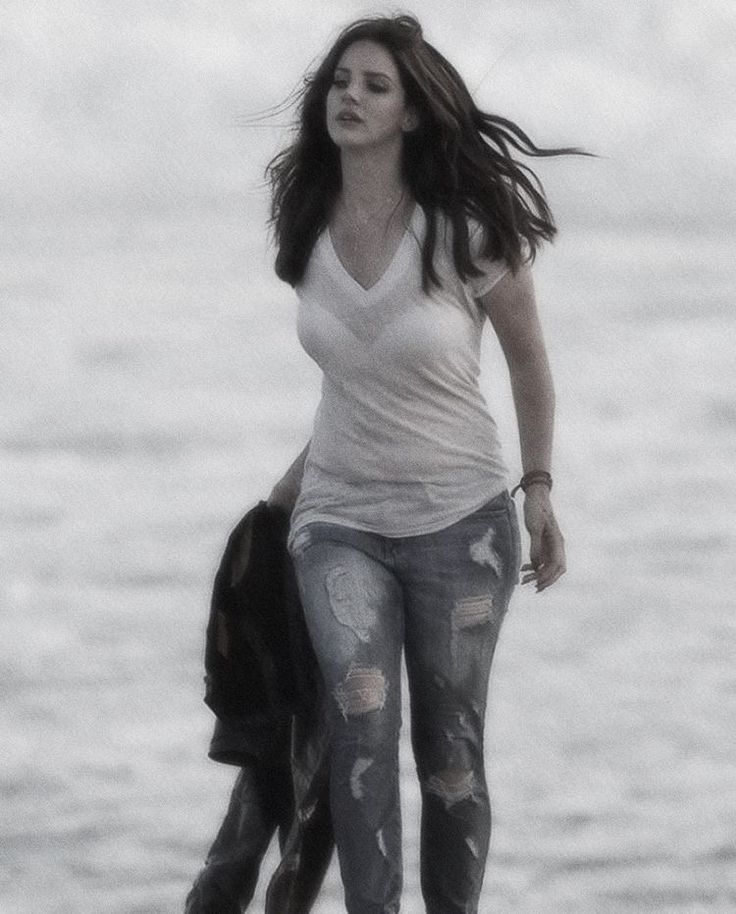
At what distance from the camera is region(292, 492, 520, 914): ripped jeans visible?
590cm

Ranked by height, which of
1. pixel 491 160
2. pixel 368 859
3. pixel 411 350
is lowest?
pixel 368 859

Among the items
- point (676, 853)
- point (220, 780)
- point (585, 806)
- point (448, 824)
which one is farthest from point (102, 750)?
point (448, 824)

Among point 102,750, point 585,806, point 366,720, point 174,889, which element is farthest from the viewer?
point 102,750

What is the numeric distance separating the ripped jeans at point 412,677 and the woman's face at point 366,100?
0.80 meters

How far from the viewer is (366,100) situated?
5.99 m

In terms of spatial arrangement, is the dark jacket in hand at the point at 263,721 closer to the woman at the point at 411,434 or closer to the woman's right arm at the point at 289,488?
the woman's right arm at the point at 289,488

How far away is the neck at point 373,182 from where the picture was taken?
19.9 feet

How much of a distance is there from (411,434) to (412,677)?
1.70ft

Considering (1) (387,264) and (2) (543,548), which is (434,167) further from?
(2) (543,548)

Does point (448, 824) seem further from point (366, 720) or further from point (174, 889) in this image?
point (174, 889)

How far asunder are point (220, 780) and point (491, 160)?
22.8 feet

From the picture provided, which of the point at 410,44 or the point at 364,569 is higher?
the point at 410,44

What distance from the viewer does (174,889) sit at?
916 cm

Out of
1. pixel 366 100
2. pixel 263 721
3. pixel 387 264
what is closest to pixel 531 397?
pixel 387 264
